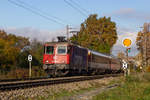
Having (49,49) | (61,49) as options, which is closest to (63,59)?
(61,49)

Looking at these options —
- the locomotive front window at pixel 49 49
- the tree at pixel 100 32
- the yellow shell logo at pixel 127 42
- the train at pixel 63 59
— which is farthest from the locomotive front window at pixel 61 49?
the tree at pixel 100 32

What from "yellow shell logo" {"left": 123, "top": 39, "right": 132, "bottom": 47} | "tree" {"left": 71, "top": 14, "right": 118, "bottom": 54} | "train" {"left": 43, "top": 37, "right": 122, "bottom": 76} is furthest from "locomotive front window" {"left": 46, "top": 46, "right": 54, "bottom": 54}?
"tree" {"left": 71, "top": 14, "right": 118, "bottom": 54}

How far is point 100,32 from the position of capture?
6297 centimetres

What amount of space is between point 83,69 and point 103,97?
716 inches

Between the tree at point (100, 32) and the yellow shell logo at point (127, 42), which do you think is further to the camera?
the tree at point (100, 32)

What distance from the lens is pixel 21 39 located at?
70.1 meters

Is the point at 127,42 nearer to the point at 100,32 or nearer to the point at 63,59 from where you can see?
the point at 63,59

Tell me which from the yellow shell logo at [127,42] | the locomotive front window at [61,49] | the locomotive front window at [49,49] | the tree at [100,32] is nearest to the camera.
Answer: the yellow shell logo at [127,42]

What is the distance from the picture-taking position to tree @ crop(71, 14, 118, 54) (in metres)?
59.9

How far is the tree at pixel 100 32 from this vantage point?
197 ft

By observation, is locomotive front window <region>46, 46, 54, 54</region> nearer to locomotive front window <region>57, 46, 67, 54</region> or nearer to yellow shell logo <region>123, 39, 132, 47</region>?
locomotive front window <region>57, 46, 67, 54</region>

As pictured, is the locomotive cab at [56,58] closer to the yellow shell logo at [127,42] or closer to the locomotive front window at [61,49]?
the locomotive front window at [61,49]

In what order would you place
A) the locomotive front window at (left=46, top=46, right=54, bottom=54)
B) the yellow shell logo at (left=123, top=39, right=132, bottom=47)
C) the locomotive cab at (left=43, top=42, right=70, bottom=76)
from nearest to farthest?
1. the yellow shell logo at (left=123, top=39, right=132, bottom=47)
2. the locomotive cab at (left=43, top=42, right=70, bottom=76)
3. the locomotive front window at (left=46, top=46, right=54, bottom=54)

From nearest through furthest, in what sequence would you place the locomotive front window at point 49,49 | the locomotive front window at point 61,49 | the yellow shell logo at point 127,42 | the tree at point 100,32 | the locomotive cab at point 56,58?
1. the yellow shell logo at point 127,42
2. the locomotive cab at point 56,58
3. the locomotive front window at point 61,49
4. the locomotive front window at point 49,49
5. the tree at point 100,32
